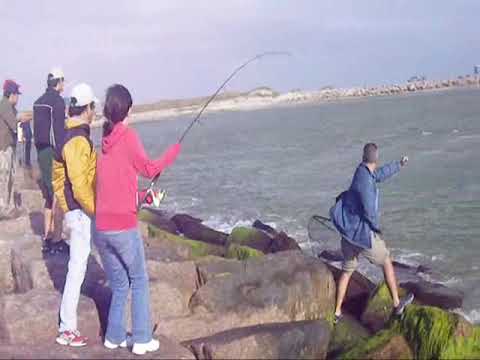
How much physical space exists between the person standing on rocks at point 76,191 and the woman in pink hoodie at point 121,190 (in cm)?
26

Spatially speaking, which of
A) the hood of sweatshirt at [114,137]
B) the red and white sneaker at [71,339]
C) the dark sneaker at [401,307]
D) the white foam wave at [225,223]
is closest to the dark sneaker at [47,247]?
the red and white sneaker at [71,339]

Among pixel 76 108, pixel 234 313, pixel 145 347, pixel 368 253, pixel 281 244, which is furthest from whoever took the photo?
pixel 281 244

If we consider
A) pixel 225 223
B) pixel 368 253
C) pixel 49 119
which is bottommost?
pixel 225 223

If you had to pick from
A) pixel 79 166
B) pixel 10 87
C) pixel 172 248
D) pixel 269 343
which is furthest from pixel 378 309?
pixel 10 87

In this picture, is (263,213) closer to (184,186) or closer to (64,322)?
(184,186)

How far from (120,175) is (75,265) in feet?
3.08

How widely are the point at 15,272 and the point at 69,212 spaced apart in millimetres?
2814

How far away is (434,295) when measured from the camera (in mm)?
8938

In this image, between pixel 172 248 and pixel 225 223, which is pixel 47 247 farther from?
pixel 225 223

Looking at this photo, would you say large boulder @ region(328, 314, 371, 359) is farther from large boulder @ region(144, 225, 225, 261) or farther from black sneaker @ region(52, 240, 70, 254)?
black sneaker @ region(52, 240, 70, 254)

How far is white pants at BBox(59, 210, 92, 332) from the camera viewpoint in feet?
16.9

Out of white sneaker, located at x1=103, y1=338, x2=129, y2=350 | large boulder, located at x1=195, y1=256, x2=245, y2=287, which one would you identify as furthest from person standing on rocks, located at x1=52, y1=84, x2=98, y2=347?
large boulder, located at x1=195, y1=256, x2=245, y2=287

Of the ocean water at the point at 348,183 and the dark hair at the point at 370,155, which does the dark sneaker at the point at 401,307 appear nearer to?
the dark hair at the point at 370,155

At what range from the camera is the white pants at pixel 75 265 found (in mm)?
5148
